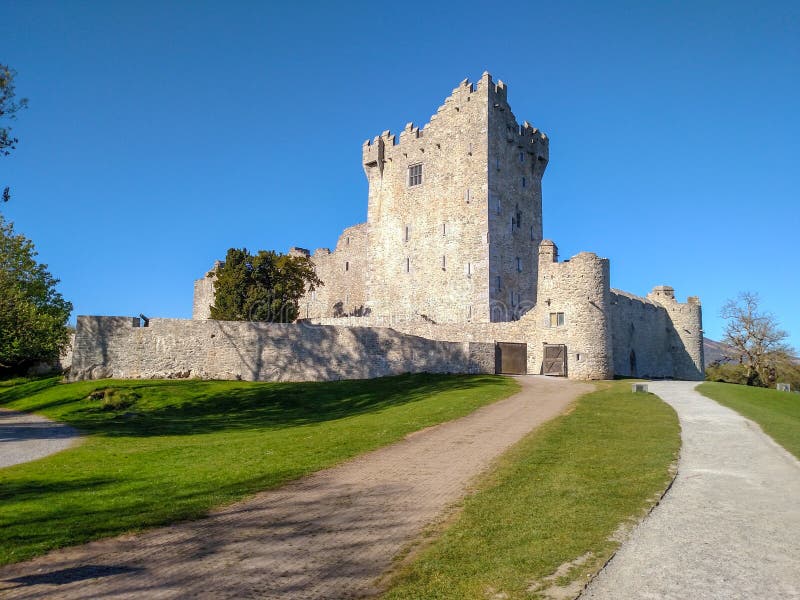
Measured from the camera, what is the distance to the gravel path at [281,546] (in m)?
6.86

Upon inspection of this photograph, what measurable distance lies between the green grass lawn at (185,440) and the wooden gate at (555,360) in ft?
17.6

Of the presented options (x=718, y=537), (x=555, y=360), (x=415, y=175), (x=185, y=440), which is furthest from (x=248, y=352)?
(x=718, y=537)

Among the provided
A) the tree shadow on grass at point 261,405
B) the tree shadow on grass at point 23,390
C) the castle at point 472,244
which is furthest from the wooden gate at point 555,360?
the tree shadow on grass at point 23,390

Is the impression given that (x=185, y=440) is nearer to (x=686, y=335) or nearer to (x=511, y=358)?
(x=511, y=358)

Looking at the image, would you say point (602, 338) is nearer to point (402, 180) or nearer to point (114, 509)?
point (402, 180)

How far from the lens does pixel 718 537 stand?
8.10 m

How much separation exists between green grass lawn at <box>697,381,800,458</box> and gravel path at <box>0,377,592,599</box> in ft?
29.7

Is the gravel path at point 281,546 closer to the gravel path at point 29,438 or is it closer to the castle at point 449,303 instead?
the gravel path at point 29,438

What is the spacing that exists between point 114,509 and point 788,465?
13.1 meters

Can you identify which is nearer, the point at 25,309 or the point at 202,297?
the point at 25,309

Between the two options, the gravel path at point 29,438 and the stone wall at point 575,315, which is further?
the stone wall at point 575,315

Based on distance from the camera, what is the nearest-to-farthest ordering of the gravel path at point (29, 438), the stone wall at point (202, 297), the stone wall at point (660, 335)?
1. the gravel path at point (29, 438)
2. the stone wall at point (660, 335)
3. the stone wall at point (202, 297)

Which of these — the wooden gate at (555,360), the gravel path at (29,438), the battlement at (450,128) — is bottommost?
the gravel path at (29,438)

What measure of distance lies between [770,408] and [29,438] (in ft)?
90.3
